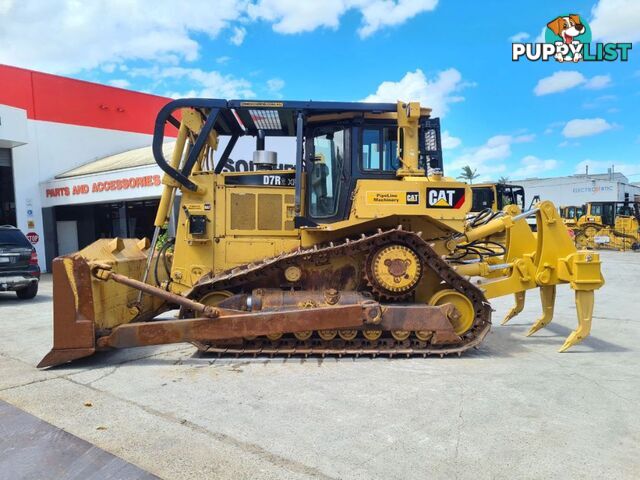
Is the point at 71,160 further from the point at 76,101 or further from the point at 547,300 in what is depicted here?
the point at 547,300

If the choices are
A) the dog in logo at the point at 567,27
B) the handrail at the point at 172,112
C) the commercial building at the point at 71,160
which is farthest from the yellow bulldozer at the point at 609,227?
the handrail at the point at 172,112

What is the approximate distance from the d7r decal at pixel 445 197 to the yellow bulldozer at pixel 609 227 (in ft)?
81.1

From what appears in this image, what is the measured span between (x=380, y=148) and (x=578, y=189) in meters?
53.5

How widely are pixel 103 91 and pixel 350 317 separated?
66.9 ft

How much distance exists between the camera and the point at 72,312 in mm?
5164

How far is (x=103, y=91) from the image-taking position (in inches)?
837

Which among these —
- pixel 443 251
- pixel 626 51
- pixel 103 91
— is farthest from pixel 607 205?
pixel 103 91

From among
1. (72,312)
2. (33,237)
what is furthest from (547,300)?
(33,237)

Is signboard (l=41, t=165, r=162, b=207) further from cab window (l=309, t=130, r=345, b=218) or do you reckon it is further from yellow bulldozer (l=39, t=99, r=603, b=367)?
cab window (l=309, t=130, r=345, b=218)

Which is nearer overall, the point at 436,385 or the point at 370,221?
the point at 436,385

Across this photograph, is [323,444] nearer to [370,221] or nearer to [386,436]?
[386,436]

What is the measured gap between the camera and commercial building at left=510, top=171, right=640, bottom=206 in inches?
1914

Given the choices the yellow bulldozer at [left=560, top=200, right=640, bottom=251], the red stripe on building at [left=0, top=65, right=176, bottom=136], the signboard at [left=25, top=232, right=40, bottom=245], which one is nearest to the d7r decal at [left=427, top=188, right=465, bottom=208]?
the signboard at [left=25, top=232, right=40, bottom=245]

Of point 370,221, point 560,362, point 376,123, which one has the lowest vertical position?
point 560,362
